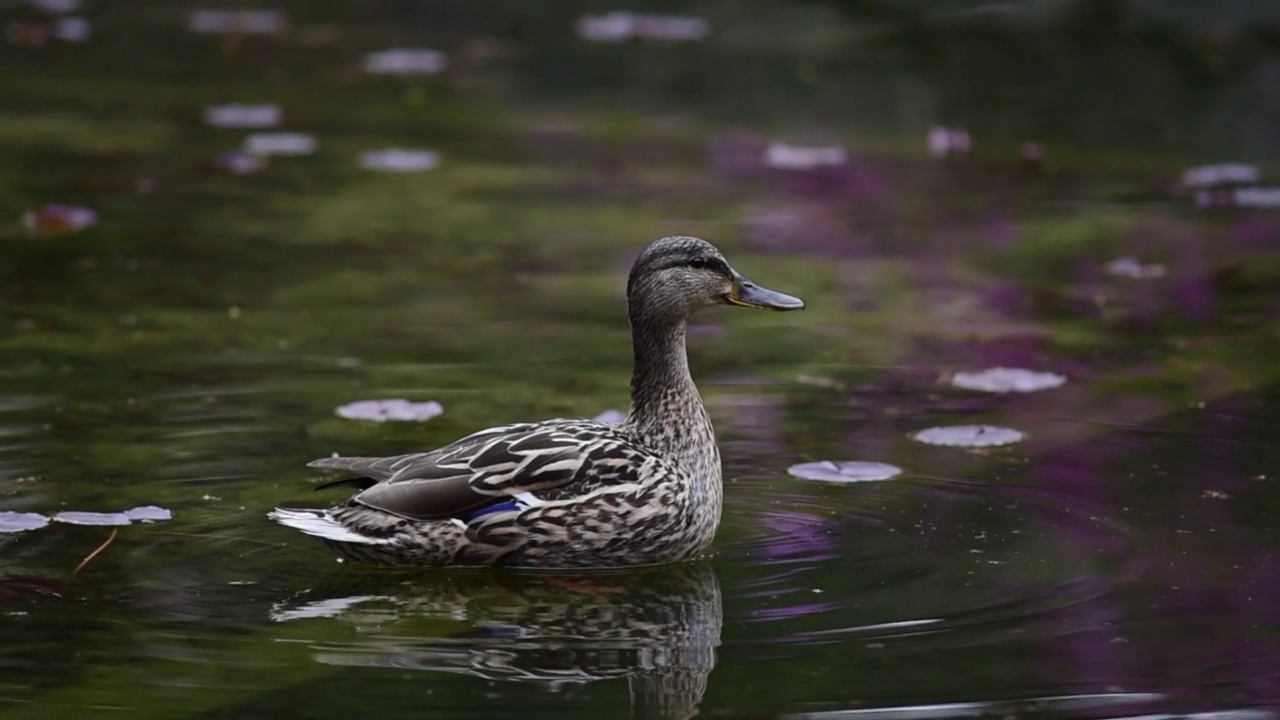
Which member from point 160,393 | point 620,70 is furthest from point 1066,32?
point 160,393

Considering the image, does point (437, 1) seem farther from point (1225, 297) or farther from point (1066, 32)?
point (1225, 297)

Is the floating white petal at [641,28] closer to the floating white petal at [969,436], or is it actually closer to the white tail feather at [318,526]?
the floating white petal at [969,436]

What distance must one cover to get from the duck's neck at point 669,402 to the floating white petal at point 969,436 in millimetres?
1006

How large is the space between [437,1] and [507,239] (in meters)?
7.36

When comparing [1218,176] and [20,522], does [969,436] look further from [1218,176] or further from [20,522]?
[1218,176]

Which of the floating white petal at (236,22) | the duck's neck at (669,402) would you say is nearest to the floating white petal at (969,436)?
the duck's neck at (669,402)

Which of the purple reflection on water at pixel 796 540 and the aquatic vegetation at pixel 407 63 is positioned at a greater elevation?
the aquatic vegetation at pixel 407 63

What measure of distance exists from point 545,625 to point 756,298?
170 centimetres

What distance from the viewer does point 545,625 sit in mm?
5750

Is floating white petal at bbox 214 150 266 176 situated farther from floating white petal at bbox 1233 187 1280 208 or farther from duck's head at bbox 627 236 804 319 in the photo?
duck's head at bbox 627 236 804 319

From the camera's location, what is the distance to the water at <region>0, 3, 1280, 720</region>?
5.38 m

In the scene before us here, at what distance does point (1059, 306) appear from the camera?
A: 9.45 m

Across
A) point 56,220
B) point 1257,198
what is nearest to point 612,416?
point 56,220

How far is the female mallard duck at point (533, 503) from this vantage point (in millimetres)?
6273
